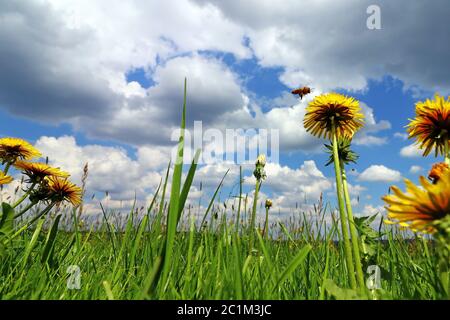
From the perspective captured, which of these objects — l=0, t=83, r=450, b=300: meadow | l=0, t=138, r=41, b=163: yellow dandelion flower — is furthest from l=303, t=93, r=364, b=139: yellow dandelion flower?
l=0, t=138, r=41, b=163: yellow dandelion flower

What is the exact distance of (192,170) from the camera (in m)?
1.32

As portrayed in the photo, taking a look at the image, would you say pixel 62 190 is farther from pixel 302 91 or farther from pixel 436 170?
pixel 436 170

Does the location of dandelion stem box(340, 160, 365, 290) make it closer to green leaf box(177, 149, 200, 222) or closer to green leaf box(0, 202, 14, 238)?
green leaf box(177, 149, 200, 222)

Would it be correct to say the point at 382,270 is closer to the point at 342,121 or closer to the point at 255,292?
the point at 255,292

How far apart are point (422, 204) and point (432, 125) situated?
921mm

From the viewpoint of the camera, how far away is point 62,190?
3.12 metres

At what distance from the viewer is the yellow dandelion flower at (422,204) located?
1.00 meters

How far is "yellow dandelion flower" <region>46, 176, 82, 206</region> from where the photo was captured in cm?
305

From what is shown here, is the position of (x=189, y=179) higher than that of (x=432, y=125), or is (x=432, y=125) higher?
(x=432, y=125)

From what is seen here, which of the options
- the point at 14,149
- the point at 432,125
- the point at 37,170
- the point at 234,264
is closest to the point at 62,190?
the point at 37,170

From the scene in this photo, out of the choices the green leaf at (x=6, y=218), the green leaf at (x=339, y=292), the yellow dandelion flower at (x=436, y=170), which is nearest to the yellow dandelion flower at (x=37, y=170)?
the green leaf at (x=6, y=218)
